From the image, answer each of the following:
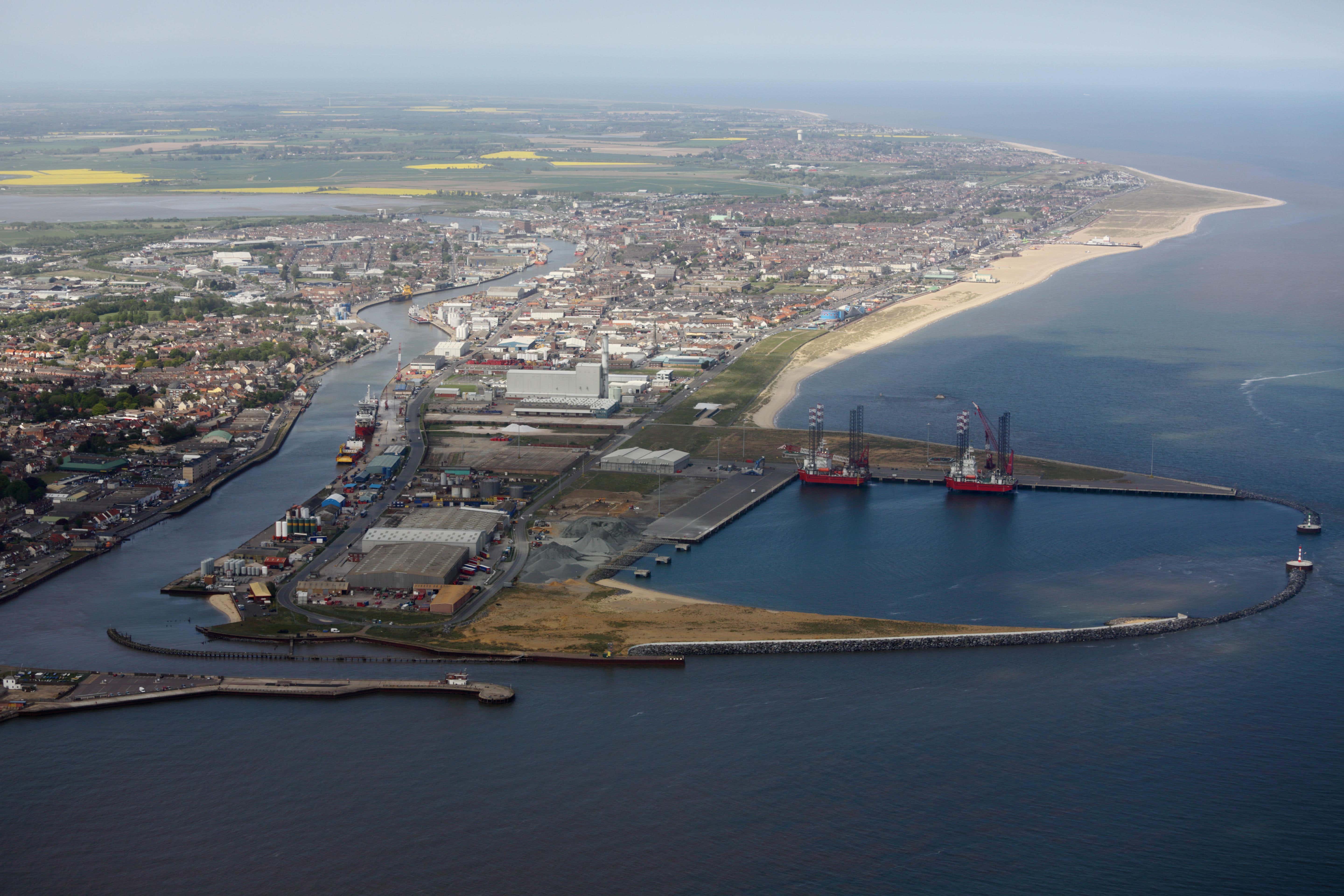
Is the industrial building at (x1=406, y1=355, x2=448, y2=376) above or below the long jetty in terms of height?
above

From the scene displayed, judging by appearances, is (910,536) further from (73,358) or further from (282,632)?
(73,358)

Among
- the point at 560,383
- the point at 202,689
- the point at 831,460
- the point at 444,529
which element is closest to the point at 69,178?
the point at 560,383

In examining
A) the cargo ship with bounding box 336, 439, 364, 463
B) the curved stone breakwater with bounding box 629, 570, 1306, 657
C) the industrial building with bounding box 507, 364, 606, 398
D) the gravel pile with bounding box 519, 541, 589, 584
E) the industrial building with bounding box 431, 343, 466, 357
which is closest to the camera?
the curved stone breakwater with bounding box 629, 570, 1306, 657

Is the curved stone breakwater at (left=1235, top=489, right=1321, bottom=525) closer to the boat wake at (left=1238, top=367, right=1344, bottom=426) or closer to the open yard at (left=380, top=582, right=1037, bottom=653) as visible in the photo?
the boat wake at (left=1238, top=367, right=1344, bottom=426)

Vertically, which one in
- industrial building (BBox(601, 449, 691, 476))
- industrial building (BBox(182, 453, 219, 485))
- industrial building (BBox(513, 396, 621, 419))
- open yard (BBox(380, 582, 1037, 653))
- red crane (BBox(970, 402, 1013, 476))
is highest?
red crane (BBox(970, 402, 1013, 476))

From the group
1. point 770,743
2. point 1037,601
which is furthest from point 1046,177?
point 770,743

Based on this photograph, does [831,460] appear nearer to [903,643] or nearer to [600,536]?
[600,536]

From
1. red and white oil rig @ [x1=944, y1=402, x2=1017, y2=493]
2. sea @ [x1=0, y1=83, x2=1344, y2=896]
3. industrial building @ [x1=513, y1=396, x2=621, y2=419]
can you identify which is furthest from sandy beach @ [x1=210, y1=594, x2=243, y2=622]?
red and white oil rig @ [x1=944, y1=402, x2=1017, y2=493]

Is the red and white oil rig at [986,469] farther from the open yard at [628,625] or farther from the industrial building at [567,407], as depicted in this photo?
the industrial building at [567,407]
